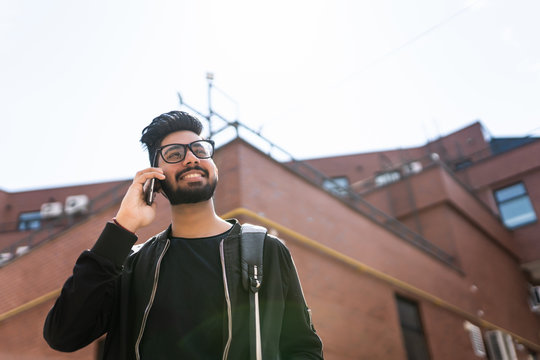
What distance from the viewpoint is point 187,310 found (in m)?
2.24

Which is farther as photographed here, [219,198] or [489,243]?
[489,243]

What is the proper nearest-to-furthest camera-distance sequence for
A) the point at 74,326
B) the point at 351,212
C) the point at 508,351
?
the point at 74,326
the point at 351,212
the point at 508,351

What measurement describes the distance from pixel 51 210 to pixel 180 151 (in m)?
29.0

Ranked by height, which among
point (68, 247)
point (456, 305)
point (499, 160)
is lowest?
point (456, 305)

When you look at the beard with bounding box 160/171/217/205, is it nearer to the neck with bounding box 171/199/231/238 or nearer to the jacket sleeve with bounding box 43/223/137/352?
the neck with bounding box 171/199/231/238

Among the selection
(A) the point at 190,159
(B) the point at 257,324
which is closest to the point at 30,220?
(A) the point at 190,159

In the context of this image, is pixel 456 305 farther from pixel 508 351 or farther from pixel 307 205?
pixel 307 205

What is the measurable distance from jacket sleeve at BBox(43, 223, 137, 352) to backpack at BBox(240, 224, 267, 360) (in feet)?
1.73

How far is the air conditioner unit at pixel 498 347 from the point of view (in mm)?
14954

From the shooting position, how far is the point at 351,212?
11.9m

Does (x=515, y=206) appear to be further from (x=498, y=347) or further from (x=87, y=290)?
(x=87, y=290)

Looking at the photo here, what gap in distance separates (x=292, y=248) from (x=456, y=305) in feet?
23.8

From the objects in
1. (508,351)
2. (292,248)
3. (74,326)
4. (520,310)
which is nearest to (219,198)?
(292,248)

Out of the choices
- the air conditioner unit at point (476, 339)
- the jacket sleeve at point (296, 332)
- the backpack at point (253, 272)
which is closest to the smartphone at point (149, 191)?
the backpack at point (253, 272)
